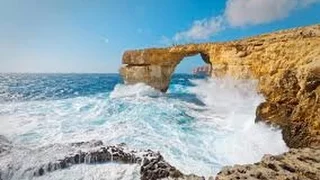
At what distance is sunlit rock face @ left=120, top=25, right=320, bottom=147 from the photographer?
32.4 feet

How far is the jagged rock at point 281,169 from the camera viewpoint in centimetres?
534

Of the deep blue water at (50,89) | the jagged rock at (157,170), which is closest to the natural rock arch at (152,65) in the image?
the deep blue water at (50,89)

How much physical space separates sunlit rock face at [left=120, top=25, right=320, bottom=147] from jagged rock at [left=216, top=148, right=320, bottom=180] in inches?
135

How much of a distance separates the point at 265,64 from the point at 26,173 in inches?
563

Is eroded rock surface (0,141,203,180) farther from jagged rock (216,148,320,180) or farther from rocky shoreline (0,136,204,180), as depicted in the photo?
jagged rock (216,148,320,180)

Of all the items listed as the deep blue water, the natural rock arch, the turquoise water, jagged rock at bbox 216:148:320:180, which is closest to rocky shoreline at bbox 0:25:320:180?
jagged rock at bbox 216:148:320:180

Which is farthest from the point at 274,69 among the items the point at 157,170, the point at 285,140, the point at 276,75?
the point at 157,170

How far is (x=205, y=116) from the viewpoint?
18.4 meters

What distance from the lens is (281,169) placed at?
5637 millimetres

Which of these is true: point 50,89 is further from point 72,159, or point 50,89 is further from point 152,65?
point 72,159

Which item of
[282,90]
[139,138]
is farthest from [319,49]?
[139,138]

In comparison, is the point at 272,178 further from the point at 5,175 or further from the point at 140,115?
the point at 140,115

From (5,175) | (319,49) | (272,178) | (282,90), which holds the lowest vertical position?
(5,175)

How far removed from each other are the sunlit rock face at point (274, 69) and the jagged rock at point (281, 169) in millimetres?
3418
